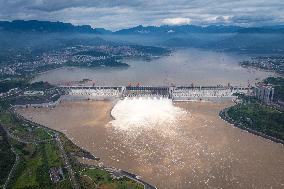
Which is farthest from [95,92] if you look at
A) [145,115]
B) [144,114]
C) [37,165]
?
[37,165]

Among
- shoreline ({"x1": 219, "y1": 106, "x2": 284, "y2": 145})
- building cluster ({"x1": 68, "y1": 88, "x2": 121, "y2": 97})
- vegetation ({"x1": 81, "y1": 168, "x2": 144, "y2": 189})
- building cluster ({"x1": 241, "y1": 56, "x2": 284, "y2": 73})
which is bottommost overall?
vegetation ({"x1": 81, "y1": 168, "x2": 144, "y2": 189})

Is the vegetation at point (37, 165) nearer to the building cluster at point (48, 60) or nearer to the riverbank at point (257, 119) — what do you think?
the riverbank at point (257, 119)

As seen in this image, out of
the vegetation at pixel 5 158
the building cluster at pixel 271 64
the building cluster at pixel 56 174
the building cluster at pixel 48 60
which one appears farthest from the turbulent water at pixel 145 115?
the building cluster at pixel 271 64

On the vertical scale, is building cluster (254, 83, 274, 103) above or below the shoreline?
above

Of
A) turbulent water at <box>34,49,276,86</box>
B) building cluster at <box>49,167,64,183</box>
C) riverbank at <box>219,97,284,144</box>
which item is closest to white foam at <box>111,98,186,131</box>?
riverbank at <box>219,97,284,144</box>

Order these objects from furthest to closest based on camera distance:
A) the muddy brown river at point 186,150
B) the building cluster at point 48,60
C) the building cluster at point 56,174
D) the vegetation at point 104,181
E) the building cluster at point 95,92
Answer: the building cluster at point 48,60, the building cluster at point 95,92, the muddy brown river at point 186,150, the building cluster at point 56,174, the vegetation at point 104,181

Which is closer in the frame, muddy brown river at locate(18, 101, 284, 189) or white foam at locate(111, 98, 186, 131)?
muddy brown river at locate(18, 101, 284, 189)

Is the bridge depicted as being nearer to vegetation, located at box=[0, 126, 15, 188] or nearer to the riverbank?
the riverbank
